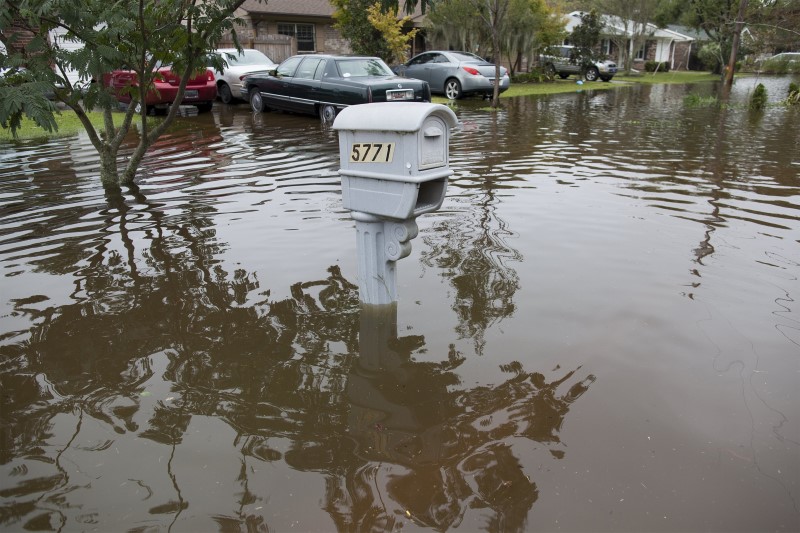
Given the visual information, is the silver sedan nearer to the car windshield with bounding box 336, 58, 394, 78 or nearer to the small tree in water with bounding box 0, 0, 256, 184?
the car windshield with bounding box 336, 58, 394, 78

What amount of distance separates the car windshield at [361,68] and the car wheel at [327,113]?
737 mm

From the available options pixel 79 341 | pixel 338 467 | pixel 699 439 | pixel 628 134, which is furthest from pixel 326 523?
pixel 628 134

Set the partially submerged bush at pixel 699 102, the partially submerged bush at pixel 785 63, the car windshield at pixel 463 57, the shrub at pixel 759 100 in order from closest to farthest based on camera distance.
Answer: the shrub at pixel 759 100, the partially submerged bush at pixel 699 102, the car windshield at pixel 463 57, the partially submerged bush at pixel 785 63

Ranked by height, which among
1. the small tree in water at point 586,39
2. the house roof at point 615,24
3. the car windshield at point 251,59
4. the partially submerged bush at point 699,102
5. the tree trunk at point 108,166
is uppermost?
the house roof at point 615,24

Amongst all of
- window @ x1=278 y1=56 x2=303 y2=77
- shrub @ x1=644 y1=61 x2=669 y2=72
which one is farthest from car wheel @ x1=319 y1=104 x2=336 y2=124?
shrub @ x1=644 y1=61 x2=669 y2=72

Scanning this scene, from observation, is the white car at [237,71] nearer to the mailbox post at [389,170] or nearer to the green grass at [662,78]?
the mailbox post at [389,170]

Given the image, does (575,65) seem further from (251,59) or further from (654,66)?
(251,59)

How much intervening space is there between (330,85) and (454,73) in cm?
686

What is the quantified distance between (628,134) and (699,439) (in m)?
10.4

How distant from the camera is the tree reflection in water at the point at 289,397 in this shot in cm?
272

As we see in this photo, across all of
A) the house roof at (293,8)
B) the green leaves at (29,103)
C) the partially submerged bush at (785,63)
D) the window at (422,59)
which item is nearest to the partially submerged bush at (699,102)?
the window at (422,59)

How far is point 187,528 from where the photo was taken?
2537 mm

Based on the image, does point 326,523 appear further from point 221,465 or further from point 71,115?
point 71,115

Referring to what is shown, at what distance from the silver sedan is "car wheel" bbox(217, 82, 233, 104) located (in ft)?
19.4
